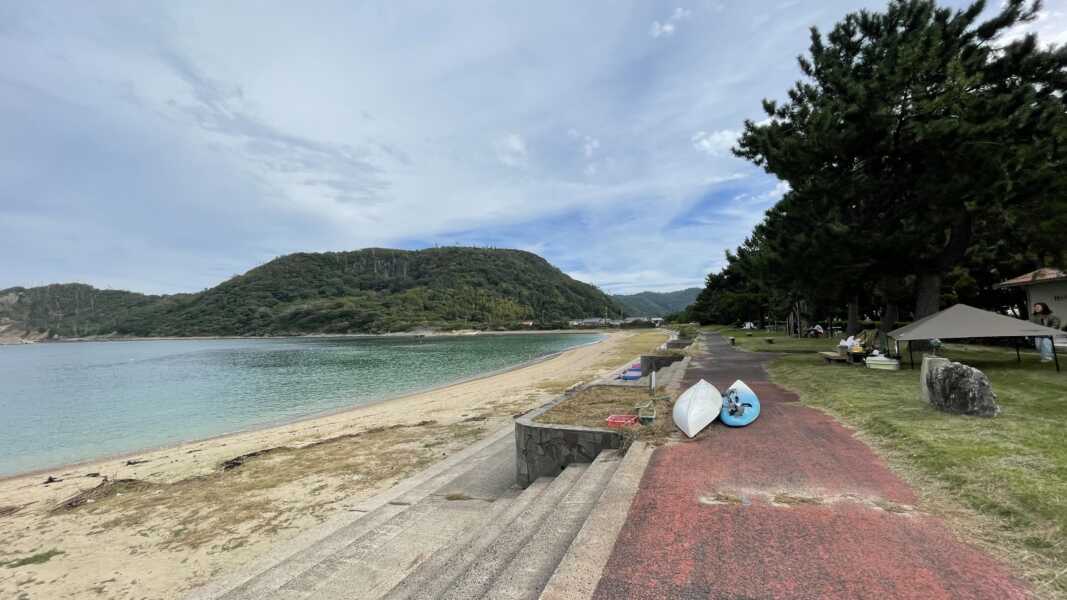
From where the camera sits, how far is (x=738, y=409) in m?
6.23

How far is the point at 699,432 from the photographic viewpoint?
568cm

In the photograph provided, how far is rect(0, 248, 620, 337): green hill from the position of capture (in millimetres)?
114062

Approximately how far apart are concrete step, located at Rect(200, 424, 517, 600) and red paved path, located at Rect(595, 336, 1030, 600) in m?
2.05

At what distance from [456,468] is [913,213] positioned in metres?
13.0

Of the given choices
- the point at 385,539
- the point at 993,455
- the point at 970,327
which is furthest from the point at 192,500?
the point at 970,327

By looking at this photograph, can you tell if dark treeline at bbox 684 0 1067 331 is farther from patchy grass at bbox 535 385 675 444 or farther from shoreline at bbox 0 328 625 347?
shoreline at bbox 0 328 625 347

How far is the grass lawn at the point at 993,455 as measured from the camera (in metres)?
2.84

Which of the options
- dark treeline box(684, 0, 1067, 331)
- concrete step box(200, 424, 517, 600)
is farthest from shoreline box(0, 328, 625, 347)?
concrete step box(200, 424, 517, 600)

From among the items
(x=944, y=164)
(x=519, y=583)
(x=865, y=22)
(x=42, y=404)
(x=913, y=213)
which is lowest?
(x=42, y=404)

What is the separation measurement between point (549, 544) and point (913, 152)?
44.0 ft

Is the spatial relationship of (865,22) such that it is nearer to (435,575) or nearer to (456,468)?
(456,468)

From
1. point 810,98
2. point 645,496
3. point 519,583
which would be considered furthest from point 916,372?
point 519,583

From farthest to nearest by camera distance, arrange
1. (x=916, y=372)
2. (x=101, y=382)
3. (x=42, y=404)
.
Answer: (x=101, y=382), (x=42, y=404), (x=916, y=372)

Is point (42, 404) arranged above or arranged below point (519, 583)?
below
